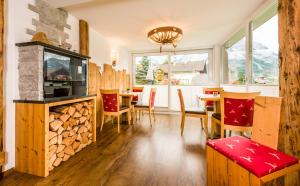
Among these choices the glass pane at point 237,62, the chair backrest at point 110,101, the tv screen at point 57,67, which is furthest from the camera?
the glass pane at point 237,62

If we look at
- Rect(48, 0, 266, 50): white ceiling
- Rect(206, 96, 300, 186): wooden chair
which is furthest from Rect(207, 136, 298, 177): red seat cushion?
Rect(48, 0, 266, 50): white ceiling

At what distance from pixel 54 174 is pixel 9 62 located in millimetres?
1396

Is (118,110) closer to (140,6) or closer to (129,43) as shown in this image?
(140,6)

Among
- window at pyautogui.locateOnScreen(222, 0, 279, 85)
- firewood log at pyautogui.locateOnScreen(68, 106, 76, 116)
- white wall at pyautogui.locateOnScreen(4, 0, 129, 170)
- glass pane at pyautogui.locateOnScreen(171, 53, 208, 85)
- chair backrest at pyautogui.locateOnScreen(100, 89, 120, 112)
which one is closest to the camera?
white wall at pyautogui.locateOnScreen(4, 0, 129, 170)

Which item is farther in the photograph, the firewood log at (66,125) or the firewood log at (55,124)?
the firewood log at (66,125)

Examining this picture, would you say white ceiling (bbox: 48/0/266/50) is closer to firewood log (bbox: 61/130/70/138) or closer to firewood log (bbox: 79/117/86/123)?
firewood log (bbox: 79/117/86/123)

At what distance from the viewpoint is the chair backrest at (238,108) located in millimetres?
2195

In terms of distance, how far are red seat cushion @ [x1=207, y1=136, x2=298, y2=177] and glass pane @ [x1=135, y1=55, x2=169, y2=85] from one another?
15.2 ft

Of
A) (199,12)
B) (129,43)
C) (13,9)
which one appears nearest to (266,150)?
(199,12)

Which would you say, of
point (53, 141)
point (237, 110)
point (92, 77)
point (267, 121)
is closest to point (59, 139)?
point (53, 141)

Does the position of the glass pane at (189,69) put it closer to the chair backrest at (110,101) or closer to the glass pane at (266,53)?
the glass pane at (266,53)

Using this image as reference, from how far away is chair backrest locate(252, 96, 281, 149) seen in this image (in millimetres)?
1347

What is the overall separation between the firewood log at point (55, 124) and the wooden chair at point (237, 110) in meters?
2.28

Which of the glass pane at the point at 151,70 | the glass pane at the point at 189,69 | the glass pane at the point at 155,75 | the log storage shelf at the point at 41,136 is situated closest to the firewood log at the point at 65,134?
the log storage shelf at the point at 41,136
